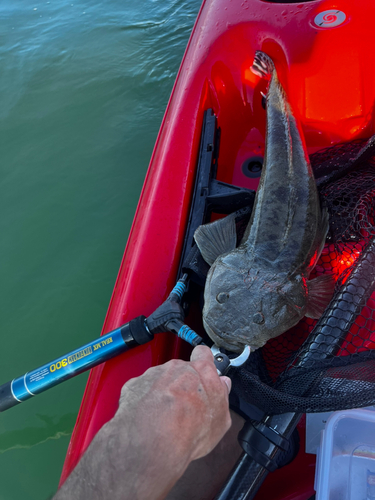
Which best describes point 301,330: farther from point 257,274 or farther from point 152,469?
point 152,469

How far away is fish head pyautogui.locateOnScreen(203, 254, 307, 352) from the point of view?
67.2 inches

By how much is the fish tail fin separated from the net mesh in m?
0.94

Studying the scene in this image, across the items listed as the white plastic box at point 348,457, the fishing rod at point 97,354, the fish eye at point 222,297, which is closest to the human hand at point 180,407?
the fishing rod at point 97,354

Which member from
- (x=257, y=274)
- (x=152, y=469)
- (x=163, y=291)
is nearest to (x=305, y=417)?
(x=257, y=274)

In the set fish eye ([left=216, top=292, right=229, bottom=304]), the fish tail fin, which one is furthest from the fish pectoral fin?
the fish tail fin

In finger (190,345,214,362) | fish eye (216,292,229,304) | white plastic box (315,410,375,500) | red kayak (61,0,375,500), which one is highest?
red kayak (61,0,375,500)

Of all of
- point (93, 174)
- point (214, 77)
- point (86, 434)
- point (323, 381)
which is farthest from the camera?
point (93, 174)

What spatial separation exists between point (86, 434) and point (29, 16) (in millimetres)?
8041

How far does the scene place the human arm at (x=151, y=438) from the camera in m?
0.91

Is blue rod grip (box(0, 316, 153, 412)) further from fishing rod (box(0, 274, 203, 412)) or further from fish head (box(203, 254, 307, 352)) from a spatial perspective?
fish head (box(203, 254, 307, 352))

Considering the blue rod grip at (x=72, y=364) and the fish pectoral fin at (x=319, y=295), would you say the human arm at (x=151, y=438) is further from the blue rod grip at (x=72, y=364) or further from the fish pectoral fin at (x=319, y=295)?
the fish pectoral fin at (x=319, y=295)

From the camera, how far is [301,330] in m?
2.09

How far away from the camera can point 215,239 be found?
2113 millimetres

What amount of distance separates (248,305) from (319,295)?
52cm
